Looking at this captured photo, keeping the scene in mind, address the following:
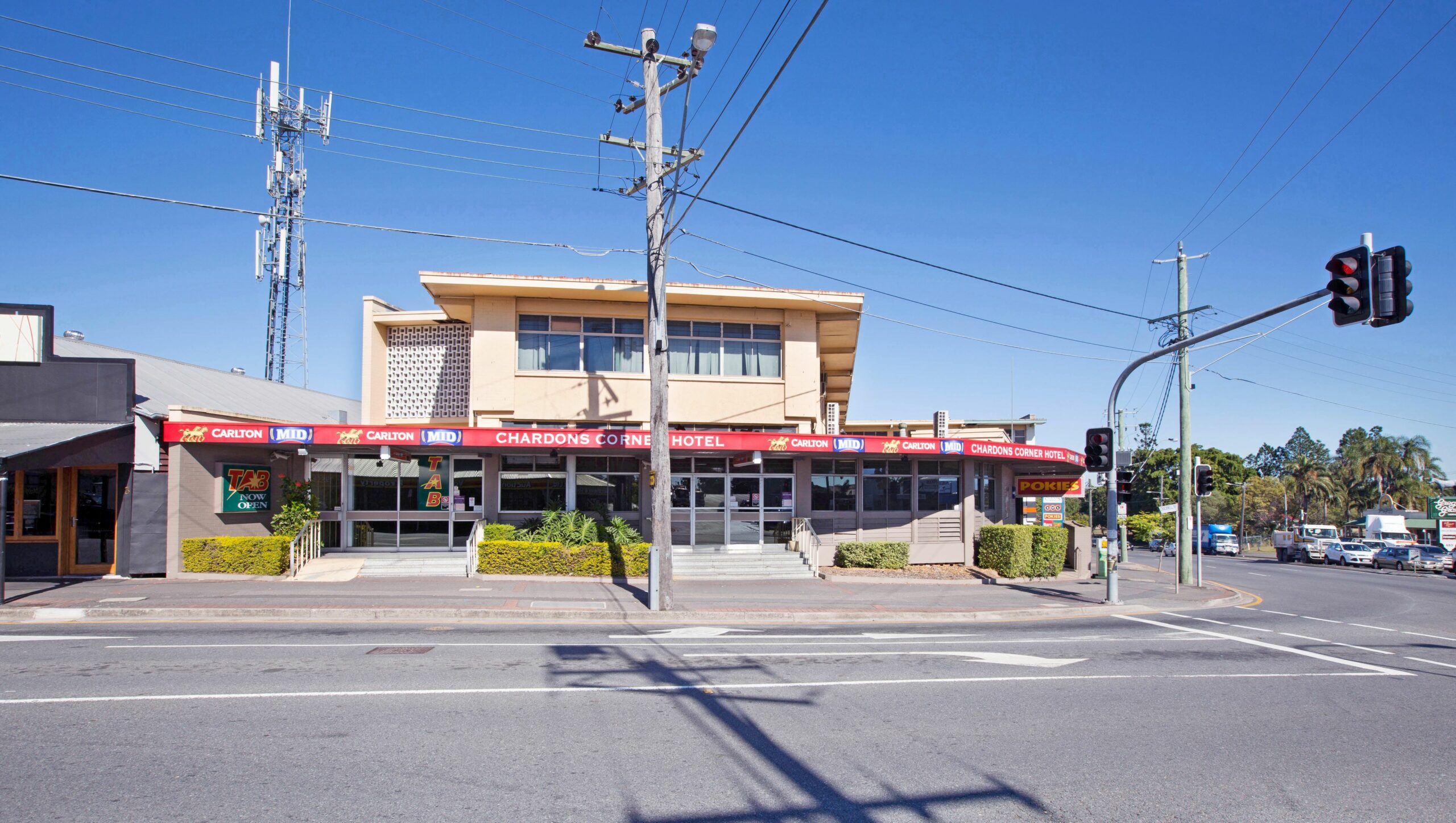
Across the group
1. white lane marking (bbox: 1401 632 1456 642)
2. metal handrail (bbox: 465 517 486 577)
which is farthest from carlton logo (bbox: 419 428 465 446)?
white lane marking (bbox: 1401 632 1456 642)

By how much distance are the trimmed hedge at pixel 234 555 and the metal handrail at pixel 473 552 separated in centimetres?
401

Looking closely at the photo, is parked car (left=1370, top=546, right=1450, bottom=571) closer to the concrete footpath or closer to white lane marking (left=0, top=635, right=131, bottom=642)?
the concrete footpath

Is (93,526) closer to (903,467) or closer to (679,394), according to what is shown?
(679,394)

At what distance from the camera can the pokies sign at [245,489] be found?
20.6 m

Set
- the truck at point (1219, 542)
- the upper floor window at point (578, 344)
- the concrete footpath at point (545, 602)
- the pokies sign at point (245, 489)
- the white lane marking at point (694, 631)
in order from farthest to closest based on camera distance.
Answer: the truck at point (1219, 542) < the upper floor window at point (578, 344) < the pokies sign at point (245, 489) < the concrete footpath at point (545, 602) < the white lane marking at point (694, 631)

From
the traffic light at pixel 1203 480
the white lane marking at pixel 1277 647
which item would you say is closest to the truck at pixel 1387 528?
the traffic light at pixel 1203 480

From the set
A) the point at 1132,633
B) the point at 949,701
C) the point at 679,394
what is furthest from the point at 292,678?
the point at 679,394

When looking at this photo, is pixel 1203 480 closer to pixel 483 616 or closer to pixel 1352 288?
pixel 1352 288

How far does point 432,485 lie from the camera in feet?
74.7

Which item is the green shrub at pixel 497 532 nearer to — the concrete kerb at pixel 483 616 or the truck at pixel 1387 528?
the concrete kerb at pixel 483 616

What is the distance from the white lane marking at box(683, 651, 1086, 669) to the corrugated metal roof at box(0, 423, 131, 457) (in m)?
13.3

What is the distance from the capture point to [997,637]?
579 inches

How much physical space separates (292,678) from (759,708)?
5113mm

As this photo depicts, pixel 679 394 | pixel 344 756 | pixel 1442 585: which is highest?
pixel 679 394
